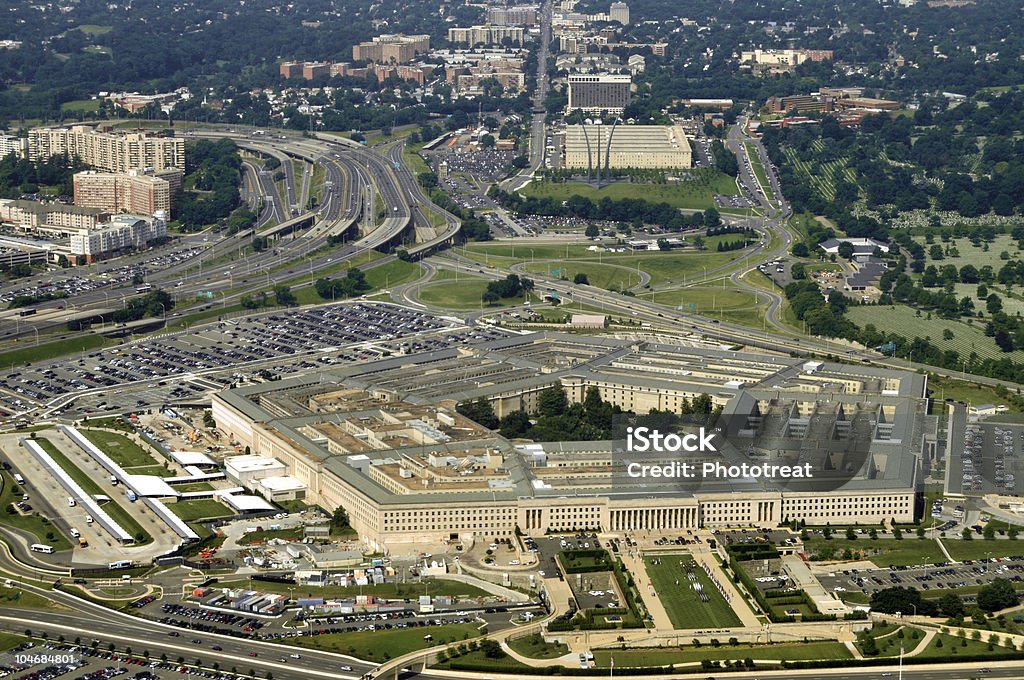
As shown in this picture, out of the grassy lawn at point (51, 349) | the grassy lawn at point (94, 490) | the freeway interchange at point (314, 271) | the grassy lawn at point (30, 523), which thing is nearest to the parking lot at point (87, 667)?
the freeway interchange at point (314, 271)

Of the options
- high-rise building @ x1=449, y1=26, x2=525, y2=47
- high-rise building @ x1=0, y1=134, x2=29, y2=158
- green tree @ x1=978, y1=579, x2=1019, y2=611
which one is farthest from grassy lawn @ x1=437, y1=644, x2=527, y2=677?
high-rise building @ x1=449, y1=26, x2=525, y2=47

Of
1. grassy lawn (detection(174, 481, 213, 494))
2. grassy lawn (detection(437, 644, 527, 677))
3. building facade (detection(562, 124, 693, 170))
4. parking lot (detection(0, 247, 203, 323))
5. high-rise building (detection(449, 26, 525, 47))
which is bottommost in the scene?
grassy lawn (detection(437, 644, 527, 677))

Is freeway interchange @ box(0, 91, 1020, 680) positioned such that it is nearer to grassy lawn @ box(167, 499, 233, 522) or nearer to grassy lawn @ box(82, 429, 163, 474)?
grassy lawn @ box(82, 429, 163, 474)

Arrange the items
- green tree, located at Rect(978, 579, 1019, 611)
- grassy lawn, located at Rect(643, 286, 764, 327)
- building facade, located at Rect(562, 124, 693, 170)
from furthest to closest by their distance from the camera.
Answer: building facade, located at Rect(562, 124, 693, 170), grassy lawn, located at Rect(643, 286, 764, 327), green tree, located at Rect(978, 579, 1019, 611)

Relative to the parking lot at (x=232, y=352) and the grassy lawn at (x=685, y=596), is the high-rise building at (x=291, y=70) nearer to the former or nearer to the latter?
the parking lot at (x=232, y=352)

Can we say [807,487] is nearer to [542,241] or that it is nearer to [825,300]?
[825,300]

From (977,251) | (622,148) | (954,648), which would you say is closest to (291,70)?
(622,148)

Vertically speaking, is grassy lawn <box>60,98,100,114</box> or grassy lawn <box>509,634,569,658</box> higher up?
grassy lawn <box>60,98,100,114</box>

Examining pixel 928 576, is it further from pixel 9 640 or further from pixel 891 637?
pixel 9 640
